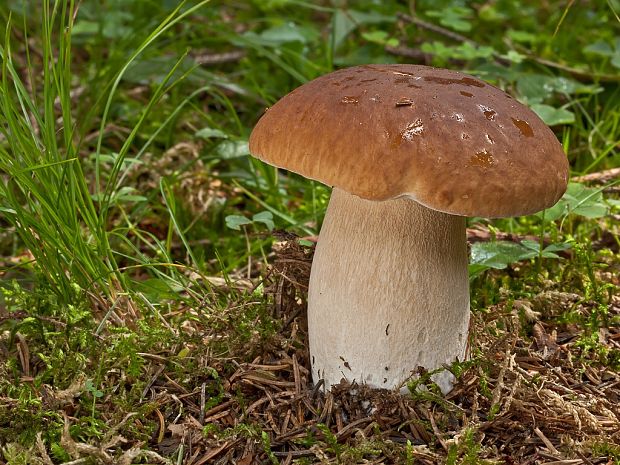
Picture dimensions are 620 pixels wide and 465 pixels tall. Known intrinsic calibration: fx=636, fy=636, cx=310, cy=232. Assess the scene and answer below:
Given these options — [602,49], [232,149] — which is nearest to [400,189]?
[232,149]

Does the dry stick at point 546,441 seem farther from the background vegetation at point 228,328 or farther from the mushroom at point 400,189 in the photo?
the mushroom at point 400,189

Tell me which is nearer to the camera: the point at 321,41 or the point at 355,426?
the point at 355,426

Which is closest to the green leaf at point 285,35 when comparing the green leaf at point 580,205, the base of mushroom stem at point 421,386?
the green leaf at point 580,205

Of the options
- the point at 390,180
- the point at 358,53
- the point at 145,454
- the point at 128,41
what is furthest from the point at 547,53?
the point at 145,454

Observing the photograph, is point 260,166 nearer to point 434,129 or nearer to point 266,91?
point 266,91

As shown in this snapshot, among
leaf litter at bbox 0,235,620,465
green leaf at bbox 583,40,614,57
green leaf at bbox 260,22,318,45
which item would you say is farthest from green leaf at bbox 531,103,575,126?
green leaf at bbox 260,22,318,45

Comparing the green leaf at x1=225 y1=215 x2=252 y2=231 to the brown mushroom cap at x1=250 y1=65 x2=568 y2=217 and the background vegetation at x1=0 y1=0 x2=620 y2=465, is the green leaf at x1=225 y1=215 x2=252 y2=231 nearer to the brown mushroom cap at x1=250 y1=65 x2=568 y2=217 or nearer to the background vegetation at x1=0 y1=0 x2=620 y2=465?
the background vegetation at x1=0 y1=0 x2=620 y2=465

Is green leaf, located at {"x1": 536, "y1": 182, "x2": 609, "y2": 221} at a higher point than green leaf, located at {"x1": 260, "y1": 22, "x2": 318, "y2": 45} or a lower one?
lower
